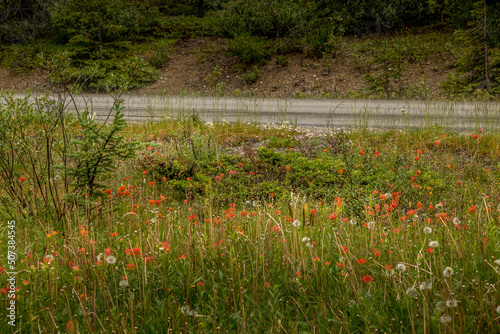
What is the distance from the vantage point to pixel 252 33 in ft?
61.9

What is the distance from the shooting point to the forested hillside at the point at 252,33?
55.4ft

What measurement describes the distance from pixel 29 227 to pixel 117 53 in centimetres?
1611

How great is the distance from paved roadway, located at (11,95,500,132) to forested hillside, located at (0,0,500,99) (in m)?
4.47

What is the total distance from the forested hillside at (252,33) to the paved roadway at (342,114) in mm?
4466

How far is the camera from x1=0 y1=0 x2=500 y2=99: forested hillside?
16.9 metres

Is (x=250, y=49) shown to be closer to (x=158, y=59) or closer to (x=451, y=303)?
(x=158, y=59)

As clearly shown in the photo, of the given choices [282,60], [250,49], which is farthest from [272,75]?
[250,49]

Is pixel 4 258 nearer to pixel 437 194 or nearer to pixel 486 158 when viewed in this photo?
pixel 437 194

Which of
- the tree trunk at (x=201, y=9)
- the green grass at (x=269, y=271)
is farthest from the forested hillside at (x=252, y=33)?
the green grass at (x=269, y=271)

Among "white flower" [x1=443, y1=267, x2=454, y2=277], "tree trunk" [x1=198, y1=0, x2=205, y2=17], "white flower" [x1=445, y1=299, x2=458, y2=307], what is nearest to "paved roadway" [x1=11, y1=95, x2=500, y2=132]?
"white flower" [x1=443, y1=267, x2=454, y2=277]

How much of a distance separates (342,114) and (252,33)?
10529 millimetres

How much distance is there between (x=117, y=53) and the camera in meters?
18.4

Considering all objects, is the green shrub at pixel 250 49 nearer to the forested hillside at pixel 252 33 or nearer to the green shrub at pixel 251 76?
the forested hillside at pixel 252 33

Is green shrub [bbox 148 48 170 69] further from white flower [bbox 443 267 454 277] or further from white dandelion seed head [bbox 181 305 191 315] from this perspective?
white flower [bbox 443 267 454 277]
